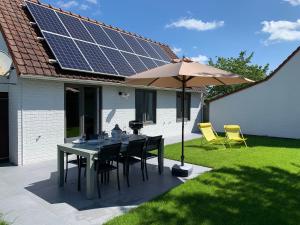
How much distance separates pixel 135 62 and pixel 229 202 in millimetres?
9301

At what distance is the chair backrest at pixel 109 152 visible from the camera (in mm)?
5918

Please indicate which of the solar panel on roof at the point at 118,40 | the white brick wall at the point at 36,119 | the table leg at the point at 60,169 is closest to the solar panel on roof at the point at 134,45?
the solar panel on roof at the point at 118,40

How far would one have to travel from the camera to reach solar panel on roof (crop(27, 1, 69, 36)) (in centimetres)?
1048

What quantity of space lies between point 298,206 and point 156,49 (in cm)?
1352

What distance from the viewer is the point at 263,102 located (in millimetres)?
17531

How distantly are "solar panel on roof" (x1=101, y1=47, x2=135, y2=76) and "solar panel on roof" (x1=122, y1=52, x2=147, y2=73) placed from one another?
34cm

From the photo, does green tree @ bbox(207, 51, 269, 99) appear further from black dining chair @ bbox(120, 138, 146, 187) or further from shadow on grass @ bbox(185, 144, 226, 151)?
black dining chair @ bbox(120, 138, 146, 187)

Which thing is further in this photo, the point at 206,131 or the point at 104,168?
the point at 206,131

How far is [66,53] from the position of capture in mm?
10195

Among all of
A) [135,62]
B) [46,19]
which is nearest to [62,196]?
[46,19]

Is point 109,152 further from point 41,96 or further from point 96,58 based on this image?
point 96,58

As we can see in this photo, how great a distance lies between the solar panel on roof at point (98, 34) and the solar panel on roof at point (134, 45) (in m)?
1.74

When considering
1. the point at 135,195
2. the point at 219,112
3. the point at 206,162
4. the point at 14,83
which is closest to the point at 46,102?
the point at 14,83

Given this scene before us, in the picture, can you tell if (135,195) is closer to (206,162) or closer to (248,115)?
(206,162)
